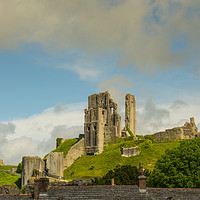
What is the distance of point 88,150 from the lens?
91812 millimetres

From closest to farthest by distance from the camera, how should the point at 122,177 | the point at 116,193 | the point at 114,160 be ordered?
the point at 116,193
the point at 122,177
the point at 114,160

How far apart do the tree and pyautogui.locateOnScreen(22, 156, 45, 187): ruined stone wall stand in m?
31.6

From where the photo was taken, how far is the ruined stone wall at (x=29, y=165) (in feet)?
243

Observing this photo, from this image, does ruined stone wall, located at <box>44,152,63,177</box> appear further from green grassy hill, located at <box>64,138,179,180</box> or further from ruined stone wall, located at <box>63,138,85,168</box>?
ruined stone wall, located at <box>63,138,85,168</box>

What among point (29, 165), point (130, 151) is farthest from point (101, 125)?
point (29, 165)

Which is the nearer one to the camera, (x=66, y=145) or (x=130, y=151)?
(x=130, y=151)

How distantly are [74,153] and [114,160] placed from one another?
50.9 feet

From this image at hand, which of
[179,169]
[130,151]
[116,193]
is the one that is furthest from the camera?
[130,151]

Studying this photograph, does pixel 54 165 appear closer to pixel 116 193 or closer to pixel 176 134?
pixel 176 134

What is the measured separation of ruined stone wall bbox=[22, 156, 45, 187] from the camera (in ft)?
243

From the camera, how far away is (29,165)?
2990 inches

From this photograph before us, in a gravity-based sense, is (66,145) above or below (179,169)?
above

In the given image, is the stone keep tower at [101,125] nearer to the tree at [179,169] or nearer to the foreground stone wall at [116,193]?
the tree at [179,169]

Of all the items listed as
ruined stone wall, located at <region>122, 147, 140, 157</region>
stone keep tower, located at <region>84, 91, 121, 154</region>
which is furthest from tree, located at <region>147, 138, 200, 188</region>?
stone keep tower, located at <region>84, 91, 121, 154</region>
